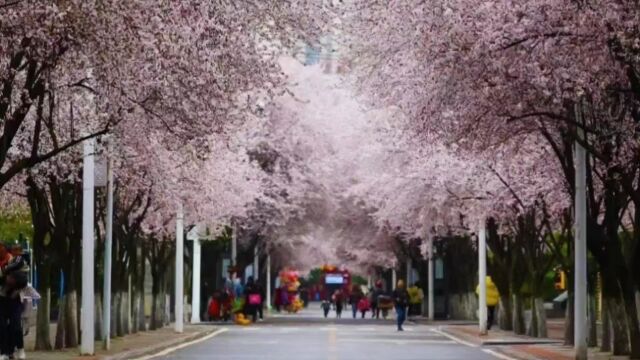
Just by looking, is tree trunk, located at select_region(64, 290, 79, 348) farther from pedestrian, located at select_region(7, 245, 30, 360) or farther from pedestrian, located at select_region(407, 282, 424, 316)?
pedestrian, located at select_region(407, 282, 424, 316)

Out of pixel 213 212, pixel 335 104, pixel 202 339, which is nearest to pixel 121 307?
pixel 202 339

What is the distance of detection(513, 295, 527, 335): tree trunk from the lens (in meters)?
43.8

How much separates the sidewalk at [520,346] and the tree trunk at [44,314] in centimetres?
924

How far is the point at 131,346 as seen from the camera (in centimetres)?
3309

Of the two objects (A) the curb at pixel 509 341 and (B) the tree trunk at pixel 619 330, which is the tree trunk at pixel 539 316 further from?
(B) the tree trunk at pixel 619 330

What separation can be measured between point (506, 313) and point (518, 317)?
4860mm

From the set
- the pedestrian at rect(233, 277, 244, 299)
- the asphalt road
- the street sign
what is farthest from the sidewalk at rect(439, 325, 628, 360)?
the pedestrian at rect(233, 277, 244, 299)

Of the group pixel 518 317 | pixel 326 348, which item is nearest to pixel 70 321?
pixel 326 348

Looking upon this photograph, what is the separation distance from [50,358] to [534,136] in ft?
32.3

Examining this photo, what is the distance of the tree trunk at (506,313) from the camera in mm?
48281

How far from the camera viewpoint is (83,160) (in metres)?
28.7

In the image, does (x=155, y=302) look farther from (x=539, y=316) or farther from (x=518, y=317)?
(x=539, y=316)

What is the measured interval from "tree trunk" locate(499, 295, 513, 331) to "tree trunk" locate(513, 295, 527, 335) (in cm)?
336

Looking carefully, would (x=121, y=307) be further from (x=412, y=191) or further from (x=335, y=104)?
(x=335, y=104)
